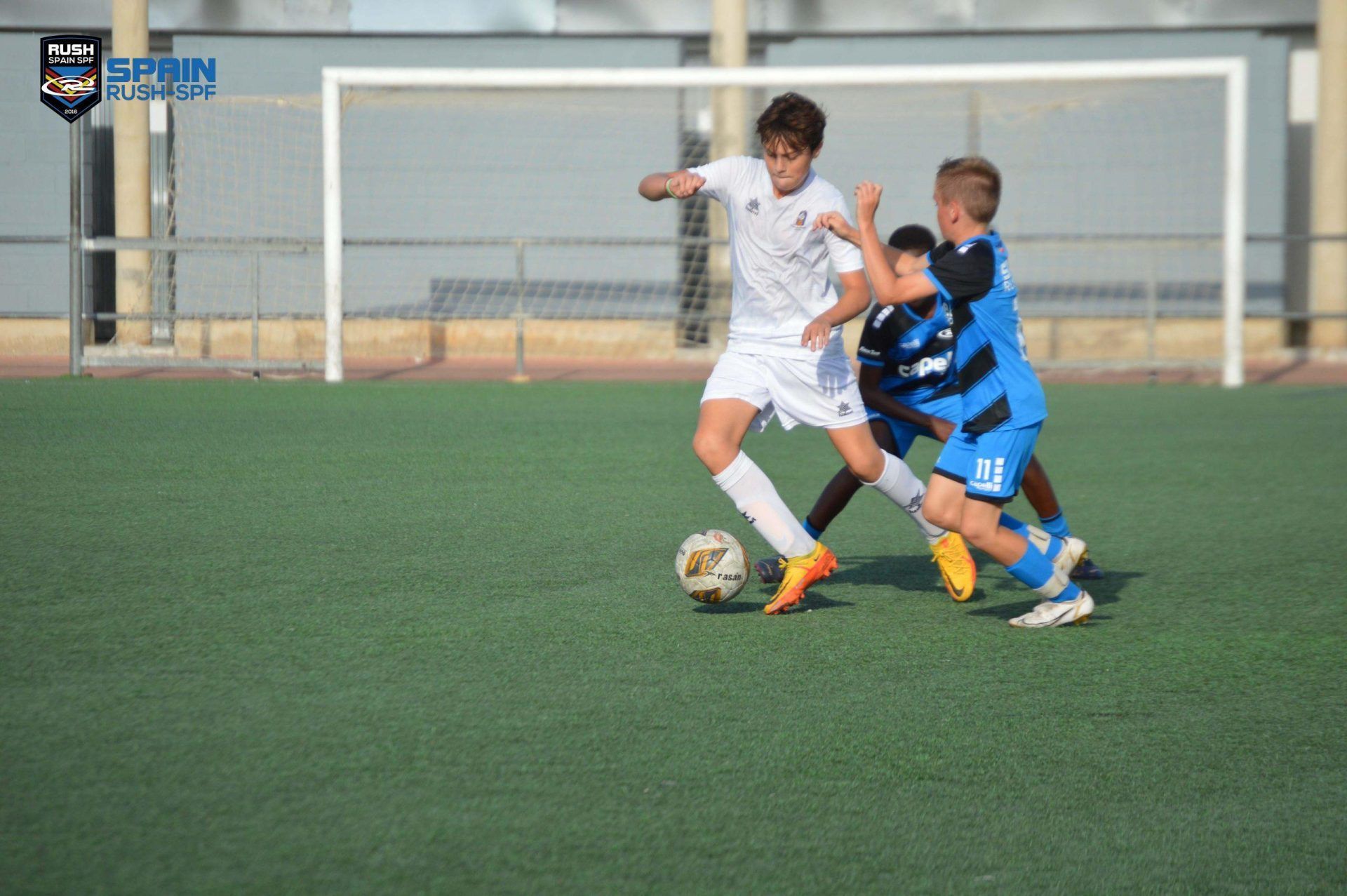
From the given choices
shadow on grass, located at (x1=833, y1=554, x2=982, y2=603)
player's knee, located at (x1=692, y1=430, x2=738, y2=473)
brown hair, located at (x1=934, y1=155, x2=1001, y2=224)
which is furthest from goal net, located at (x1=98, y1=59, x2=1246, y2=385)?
player's knee, located at (x1=692, y1=430, x2=738, y2=473)

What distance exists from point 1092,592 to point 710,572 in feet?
4.85

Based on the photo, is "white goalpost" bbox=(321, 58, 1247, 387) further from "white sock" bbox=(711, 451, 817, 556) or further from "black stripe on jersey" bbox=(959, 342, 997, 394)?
"black stripe on jersey" bbox=(959, 342, 997, 394)

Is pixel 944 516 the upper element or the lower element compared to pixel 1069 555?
upper

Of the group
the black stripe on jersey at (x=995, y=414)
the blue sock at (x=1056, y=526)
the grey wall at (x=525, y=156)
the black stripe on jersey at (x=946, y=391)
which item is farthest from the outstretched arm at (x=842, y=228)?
the grey wall at (x=525, y=156)

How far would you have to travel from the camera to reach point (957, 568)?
Result: 15.0ft

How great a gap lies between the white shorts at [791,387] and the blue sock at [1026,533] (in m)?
0.68

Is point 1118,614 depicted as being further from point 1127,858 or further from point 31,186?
point 31,186

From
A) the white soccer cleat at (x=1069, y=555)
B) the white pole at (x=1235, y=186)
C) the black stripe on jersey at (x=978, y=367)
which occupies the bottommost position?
the white soccer cleat at (x=1069, y=555)

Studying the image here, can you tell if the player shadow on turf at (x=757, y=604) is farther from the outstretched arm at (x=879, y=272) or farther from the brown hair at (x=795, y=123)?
the brown hair at (x=795, y=123)

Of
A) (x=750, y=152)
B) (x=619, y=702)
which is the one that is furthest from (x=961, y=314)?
(x=750, y=152)

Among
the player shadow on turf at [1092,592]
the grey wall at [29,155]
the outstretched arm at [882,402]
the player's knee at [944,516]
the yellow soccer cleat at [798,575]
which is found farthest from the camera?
the grey wall at [29,155]

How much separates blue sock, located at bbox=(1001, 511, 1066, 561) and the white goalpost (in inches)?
323

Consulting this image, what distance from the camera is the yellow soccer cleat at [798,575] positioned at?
440 centimetres

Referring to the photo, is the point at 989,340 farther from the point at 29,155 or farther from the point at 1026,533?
the point at 29,155
